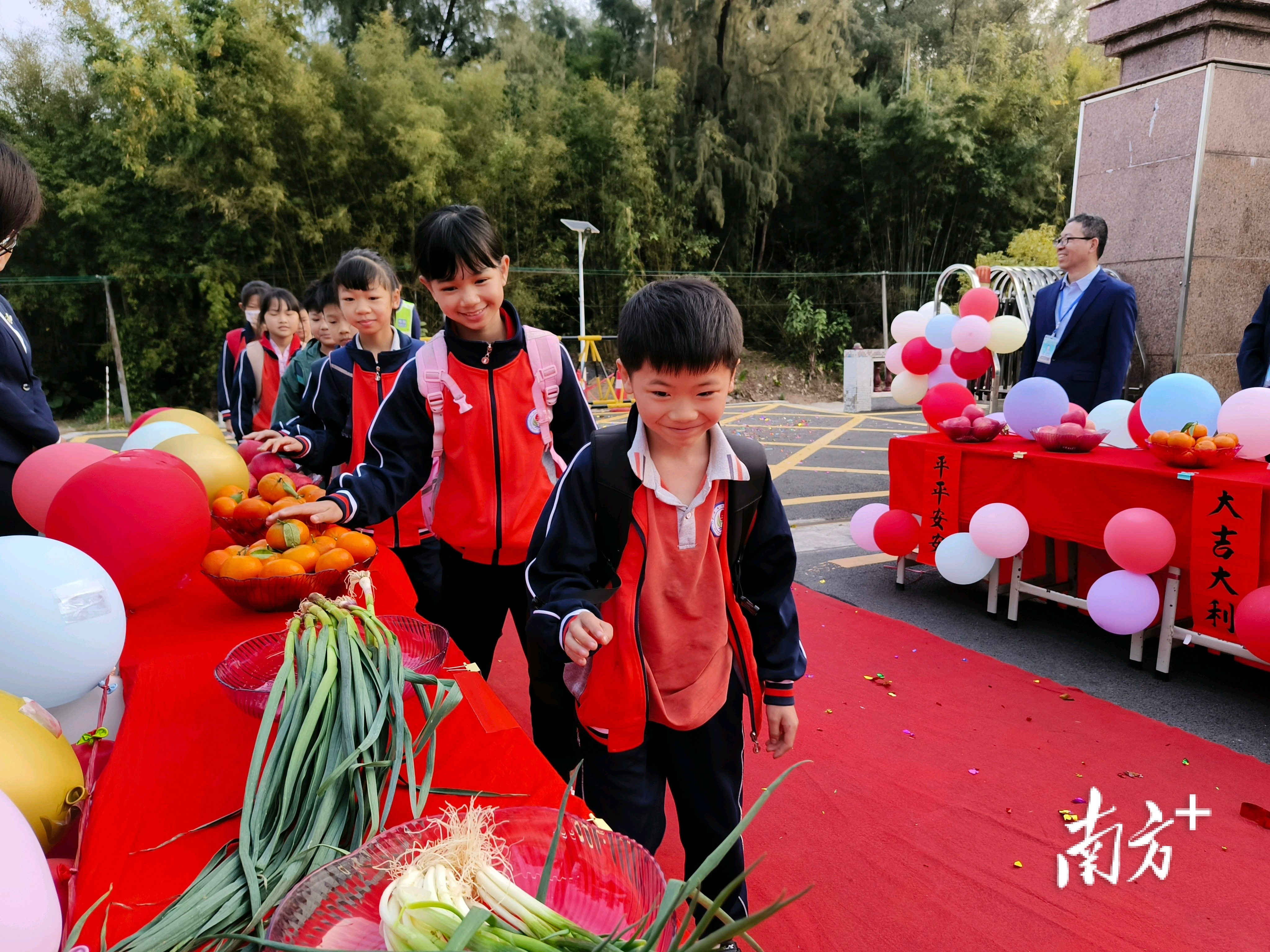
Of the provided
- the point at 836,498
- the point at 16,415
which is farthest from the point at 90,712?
the point at 836,498

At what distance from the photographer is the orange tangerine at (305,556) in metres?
1.70

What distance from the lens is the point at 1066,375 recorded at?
4.31 meters

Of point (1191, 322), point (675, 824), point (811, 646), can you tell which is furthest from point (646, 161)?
point (675, 824)

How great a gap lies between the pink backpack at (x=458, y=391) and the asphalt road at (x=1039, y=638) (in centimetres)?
197

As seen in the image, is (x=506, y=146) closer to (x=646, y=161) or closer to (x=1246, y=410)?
(x=646, y=161)

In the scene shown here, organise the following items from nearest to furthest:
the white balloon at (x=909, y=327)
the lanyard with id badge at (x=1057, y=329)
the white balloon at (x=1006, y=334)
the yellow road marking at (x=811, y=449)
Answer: the lanyard with id badge at (x=1057, y=329)
the white balloon at (x=1006, y=334)
the white balloon at (x=909, y=327)
the yellow road marking at (x=811, y=449)

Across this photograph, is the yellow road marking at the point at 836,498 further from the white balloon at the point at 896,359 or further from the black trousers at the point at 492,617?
the black trousers at the point at 492,617

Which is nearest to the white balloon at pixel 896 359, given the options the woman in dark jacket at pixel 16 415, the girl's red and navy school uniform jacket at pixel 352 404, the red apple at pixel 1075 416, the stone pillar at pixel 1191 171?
the red apple at pixel 1075 416

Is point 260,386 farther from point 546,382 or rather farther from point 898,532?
point 898,532

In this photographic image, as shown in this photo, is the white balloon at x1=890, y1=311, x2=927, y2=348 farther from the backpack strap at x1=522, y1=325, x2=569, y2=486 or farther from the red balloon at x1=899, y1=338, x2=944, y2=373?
the backpack strap at x1=522, y1=325, x2=569, y2=486

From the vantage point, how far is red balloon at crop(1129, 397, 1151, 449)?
344 cm

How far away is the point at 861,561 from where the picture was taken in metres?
5.21

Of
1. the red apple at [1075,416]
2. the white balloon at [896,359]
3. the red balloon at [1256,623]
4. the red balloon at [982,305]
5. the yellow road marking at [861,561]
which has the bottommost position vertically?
the yellow road marking at [861,561]

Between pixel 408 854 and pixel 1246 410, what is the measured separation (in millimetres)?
3485
